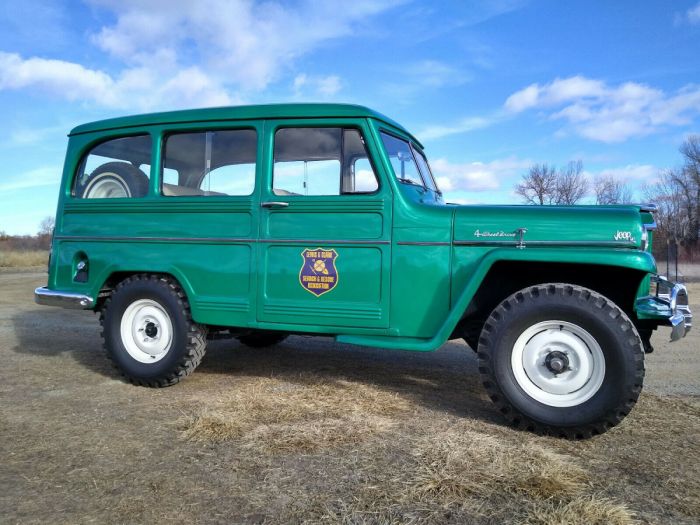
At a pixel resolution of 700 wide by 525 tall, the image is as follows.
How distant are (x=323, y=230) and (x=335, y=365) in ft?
6.51

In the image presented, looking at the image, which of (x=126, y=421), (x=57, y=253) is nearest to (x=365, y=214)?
(x=126, y=421)

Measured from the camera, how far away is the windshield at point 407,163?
14.6 feet

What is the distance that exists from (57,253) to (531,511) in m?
4.83

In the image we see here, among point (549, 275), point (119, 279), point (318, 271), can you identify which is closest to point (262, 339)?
point (119, 279)

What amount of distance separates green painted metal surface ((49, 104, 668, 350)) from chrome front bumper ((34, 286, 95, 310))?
108 millimetres

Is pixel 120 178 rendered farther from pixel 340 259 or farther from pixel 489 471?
pixel 489 471

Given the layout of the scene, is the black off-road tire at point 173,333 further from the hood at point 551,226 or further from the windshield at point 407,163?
the hood at point 551,226

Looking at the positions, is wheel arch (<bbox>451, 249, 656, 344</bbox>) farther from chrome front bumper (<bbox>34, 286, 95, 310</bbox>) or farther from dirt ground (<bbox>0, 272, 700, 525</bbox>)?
chrome front bumper (<bbox>34, 286, 95, 310</bbox>)

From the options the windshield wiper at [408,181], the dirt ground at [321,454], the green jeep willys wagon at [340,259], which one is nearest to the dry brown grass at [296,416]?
the dirt ground at [321,454]

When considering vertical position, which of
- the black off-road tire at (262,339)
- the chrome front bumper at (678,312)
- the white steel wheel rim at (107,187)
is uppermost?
the white steel wheel rim at (107,187)

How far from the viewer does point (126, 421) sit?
3.86 metres

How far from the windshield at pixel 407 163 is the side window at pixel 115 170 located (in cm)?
227

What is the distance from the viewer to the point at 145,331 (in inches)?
195

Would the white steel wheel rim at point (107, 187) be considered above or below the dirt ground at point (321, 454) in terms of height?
above
